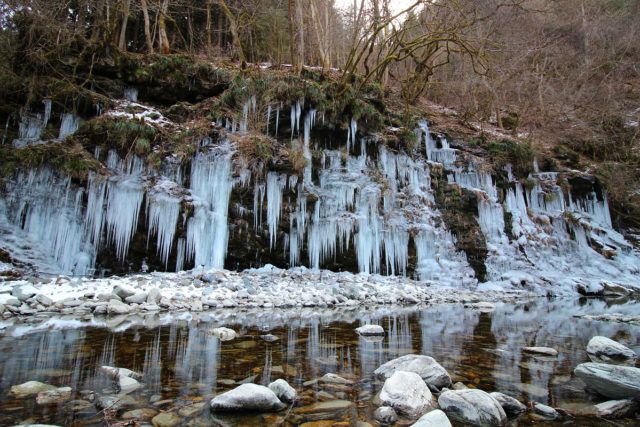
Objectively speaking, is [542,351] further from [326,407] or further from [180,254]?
[180,254]

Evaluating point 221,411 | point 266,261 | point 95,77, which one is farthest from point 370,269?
point 95,77

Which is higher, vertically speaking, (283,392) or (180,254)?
(180,254)

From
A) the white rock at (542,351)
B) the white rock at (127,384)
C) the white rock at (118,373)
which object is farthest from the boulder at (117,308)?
the white rock at (542,351)

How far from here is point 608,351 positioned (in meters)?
3.23

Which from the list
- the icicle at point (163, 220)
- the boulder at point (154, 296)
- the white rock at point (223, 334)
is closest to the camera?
the white rock at point (223, 334)

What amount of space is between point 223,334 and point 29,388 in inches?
75.5

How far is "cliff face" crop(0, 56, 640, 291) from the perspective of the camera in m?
8.43

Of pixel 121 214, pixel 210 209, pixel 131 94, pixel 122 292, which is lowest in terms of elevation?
pixel 122 292

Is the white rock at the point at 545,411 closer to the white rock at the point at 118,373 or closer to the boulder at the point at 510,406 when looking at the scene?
the boulder at the point at 510,406

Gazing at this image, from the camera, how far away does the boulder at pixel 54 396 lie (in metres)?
1.90

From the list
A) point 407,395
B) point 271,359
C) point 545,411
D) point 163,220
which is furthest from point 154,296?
point 545,411

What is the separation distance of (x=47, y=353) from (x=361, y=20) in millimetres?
13649

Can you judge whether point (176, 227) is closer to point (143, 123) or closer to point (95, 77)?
point (143, 123)

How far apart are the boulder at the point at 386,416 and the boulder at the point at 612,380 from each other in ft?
4.86
